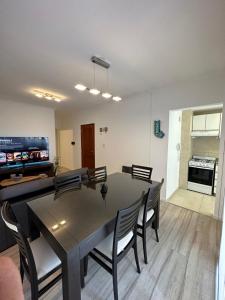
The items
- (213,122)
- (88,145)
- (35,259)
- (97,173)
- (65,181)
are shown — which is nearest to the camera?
(35,259)

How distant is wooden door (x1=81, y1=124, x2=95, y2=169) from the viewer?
5.38 m

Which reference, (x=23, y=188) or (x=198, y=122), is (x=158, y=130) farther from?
(x=23, y=188)

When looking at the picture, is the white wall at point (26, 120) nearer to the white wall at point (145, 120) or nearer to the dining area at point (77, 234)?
the white wall at point (145, 120)

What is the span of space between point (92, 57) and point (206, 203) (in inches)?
145

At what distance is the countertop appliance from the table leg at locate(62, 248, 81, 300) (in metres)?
3.67

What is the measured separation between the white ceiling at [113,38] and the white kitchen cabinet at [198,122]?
1.37 meters

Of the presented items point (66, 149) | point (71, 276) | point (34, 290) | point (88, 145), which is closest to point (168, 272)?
point (71, 276)

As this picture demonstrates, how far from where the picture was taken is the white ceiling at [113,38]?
1.29m

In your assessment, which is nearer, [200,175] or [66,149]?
[200,175]

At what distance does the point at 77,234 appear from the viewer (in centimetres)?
111

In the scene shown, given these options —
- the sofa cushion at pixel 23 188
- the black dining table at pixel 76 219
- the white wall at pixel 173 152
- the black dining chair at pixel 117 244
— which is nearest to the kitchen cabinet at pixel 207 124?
the white wall at pixel 173 152

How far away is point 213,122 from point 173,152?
3.91 feet

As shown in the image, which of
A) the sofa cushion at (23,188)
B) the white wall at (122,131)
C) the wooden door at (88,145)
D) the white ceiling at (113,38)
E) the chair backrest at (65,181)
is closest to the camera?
the white ceiling at (113,38)

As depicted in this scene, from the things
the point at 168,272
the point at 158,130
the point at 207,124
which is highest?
the point at 207,124
